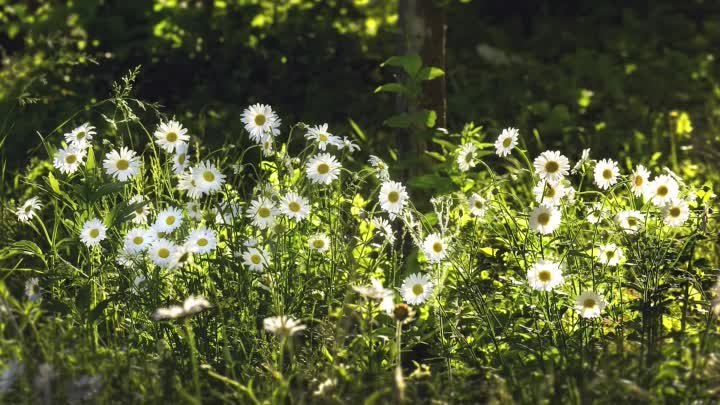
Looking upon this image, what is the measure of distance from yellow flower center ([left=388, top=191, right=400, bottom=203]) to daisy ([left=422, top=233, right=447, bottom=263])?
0.17 meters

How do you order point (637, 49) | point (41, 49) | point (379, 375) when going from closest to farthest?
point (379, 375), point (41, 49), point (637, 49)

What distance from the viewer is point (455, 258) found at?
2.90 metres

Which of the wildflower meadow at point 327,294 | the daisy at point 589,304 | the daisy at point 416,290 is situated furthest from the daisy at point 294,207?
the daisy at point 589,304

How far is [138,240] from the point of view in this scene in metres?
2.86

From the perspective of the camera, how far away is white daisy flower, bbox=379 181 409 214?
9.20ft

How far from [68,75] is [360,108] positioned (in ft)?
5.69

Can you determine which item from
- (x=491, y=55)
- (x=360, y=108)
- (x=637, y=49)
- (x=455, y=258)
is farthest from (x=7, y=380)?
(x=637, y=49)

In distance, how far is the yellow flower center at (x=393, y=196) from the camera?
111 inches

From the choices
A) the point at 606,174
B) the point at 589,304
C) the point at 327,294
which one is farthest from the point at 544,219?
the point at 327,294

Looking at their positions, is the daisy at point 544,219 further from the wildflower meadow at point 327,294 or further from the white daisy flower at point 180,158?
the white daisy flower at point 180,158

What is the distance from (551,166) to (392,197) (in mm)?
452

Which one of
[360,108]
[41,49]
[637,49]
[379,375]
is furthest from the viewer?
[637,49]

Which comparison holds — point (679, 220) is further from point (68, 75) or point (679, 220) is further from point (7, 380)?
point (68, 75)

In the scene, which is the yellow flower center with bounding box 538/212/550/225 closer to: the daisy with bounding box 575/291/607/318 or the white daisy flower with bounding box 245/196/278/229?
the daisy with bounding box 575/291/607/318
